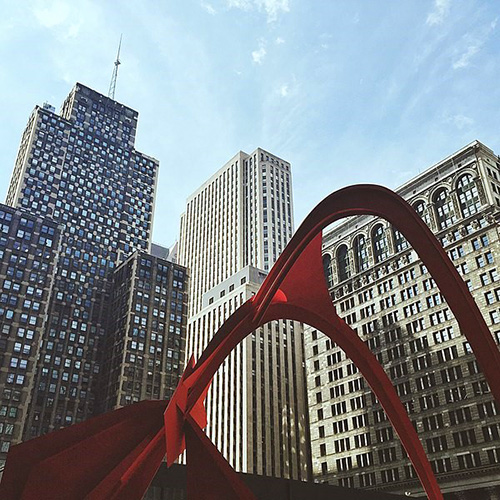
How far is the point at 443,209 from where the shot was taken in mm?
70750

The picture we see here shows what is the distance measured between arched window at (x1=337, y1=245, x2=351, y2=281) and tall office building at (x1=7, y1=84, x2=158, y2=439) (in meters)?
48.2

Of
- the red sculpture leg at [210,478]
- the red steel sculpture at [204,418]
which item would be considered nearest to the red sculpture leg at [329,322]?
the red steel sculpture at [204,418]

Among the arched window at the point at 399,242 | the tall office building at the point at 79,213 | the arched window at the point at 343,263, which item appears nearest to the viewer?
the arched window at the point at 399,242

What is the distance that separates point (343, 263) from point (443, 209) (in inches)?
757

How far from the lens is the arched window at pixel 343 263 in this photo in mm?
83625

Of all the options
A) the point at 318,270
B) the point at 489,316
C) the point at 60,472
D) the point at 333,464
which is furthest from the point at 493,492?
the point at 60,472

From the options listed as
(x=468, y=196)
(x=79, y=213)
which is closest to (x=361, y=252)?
(x=468, y=196)

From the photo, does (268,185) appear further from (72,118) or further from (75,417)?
(75,417)

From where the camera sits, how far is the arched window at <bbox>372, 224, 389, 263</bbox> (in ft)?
255

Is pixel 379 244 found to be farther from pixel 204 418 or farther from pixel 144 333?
pixel 204 418

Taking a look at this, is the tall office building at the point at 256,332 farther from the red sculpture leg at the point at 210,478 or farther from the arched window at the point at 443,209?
the red sculpture leg at the point at 210,478

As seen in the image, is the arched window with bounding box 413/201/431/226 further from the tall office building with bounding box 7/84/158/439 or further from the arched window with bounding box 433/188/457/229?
the tall office building with bounding box 7/84/158/439

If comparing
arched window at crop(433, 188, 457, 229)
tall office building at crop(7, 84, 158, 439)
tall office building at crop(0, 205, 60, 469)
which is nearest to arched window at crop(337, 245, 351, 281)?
arched window at crop(433, 188, 457, 229)

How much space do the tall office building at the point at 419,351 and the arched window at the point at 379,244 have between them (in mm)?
159
